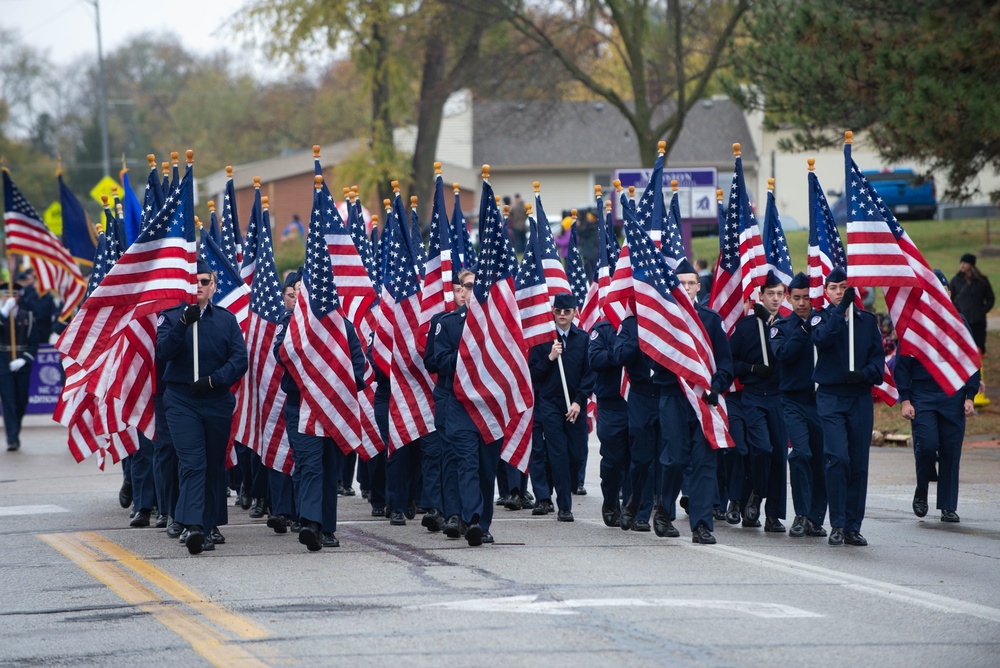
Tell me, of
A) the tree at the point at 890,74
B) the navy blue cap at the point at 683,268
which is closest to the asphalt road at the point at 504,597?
the navy blue cap at the point at 683,268

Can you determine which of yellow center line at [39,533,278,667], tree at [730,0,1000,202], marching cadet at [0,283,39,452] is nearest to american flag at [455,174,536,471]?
yellow center line at [39,533,278,667]

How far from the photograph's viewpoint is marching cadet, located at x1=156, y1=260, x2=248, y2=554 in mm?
10336

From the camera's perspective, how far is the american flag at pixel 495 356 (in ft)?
36.0

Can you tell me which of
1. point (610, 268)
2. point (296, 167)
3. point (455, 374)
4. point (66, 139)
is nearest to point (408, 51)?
point (296, 167)

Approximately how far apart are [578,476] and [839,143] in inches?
390

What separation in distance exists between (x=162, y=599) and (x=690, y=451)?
441 centimetres

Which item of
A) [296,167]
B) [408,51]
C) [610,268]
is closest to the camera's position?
[610,268]

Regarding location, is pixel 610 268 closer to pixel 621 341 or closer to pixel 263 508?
pixel 621 341

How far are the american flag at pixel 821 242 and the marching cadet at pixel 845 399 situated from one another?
972 mm

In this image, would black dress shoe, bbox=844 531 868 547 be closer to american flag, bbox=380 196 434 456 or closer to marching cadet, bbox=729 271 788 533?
marching cadet, bbox=729 271 788 533

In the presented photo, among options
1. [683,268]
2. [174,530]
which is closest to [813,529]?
[683,268]

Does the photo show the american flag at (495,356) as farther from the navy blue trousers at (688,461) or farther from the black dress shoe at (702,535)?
the black dress shoe at (702,535)

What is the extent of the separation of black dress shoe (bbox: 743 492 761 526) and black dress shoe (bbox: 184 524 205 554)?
180 inches

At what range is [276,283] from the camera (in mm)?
12367
